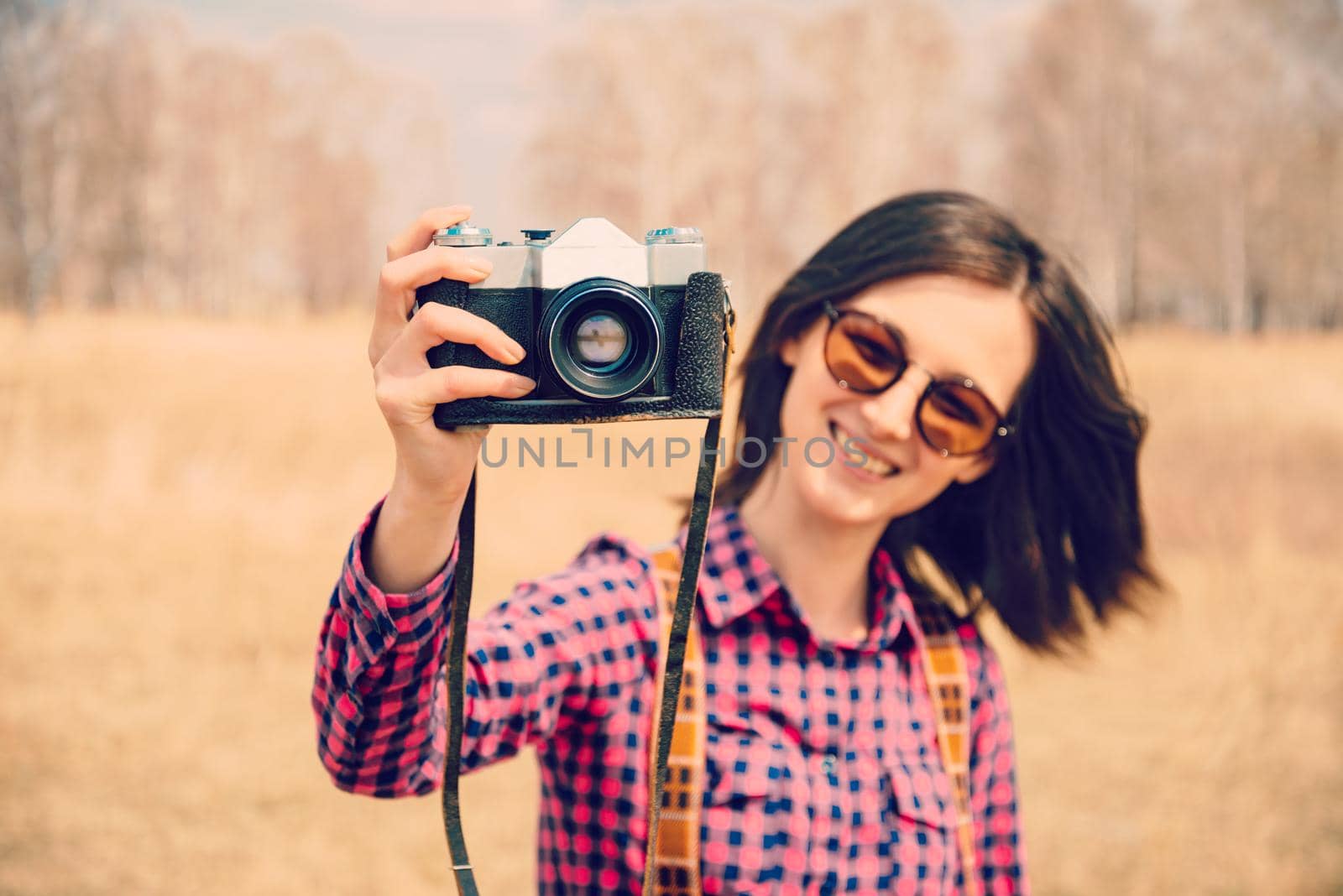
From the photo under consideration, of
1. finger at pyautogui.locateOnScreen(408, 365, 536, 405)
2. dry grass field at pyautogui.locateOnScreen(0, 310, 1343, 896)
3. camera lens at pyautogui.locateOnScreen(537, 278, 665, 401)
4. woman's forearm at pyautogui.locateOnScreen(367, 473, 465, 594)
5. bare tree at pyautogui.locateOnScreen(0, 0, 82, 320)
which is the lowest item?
dry grass field at pyautogui.locateOnScreen(0, 310, 1343, 896)

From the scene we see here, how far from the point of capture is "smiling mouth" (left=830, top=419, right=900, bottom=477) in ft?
4.91

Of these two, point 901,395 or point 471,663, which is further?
point 901,395

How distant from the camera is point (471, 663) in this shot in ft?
3.86

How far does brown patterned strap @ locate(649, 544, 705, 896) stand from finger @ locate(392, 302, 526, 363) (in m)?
0.41

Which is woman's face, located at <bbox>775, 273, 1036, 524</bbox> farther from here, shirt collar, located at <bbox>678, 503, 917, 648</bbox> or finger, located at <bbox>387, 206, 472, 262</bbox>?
finger, located at <bbox>387, 206, 472, 262</bbox>

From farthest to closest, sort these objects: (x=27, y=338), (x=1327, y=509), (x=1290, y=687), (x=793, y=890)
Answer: (x=27, y=338) → (x=1327, y=509) → (x=1290, y=687) → (x=793, y=890)

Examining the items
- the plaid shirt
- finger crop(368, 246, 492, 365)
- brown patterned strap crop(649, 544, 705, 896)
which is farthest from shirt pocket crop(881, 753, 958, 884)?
finger crop(368, 246, 492, 365)

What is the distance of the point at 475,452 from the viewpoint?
103cm

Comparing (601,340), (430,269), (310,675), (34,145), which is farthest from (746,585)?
(34,145)

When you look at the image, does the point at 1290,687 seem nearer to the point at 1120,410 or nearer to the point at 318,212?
the point at 1120,410

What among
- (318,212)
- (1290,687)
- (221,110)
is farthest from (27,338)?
(318,212)

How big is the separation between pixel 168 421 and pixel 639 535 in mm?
3419

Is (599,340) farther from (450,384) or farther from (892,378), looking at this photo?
(892,378)

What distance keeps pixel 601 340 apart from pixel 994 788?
0.96 m
